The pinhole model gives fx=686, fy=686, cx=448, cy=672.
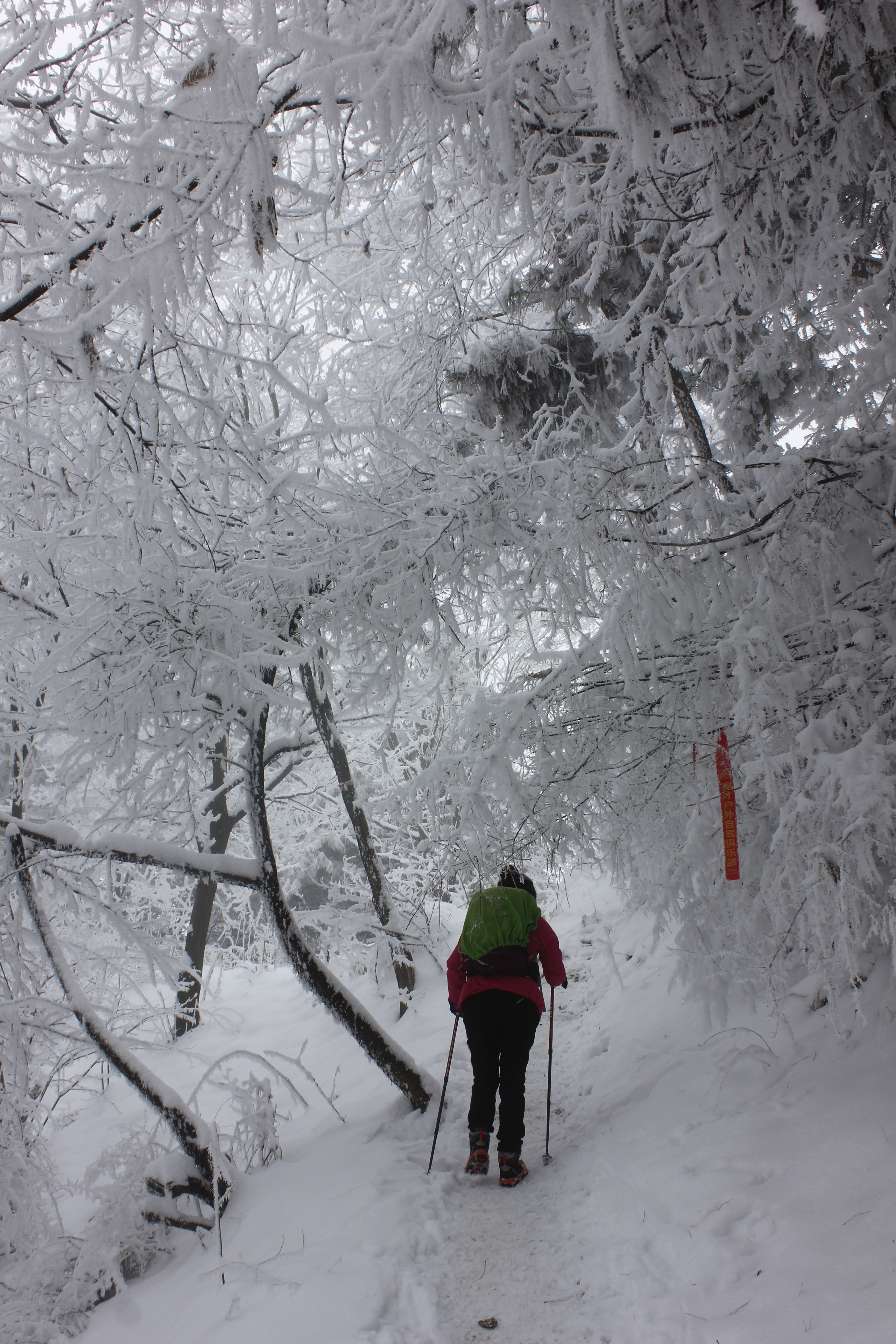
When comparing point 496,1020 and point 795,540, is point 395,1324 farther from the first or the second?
point 795,540

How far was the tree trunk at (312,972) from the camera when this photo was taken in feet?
17.4

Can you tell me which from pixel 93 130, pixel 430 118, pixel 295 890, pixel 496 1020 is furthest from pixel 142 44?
pixel 295 890

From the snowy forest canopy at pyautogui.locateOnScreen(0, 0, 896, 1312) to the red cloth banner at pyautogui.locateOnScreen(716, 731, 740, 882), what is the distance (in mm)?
113

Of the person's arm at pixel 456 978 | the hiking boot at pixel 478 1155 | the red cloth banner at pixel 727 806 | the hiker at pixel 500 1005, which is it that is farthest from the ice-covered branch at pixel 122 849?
the red cloth banner at pixel 727 806

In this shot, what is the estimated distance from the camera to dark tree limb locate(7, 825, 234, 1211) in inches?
189

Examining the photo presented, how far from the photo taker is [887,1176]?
2.94m

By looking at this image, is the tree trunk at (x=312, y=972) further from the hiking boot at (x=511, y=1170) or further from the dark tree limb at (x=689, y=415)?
the dark tree limb at (x=689, y=415)

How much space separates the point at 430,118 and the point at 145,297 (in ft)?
3.68

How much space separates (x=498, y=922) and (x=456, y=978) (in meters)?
0.49

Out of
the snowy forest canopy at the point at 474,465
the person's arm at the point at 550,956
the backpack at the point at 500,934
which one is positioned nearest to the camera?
the snowy forest canopy at the point at 474,465

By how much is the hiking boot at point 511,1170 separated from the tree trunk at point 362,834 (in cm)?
306

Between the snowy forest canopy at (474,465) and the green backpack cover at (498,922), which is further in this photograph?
the green backpack cover at (498,922)

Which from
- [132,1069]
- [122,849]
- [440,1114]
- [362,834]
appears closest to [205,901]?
[362,834]

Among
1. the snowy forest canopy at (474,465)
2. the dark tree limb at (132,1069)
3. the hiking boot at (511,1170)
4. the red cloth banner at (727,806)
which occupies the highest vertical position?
the snowy forest canopy at (474,465)
